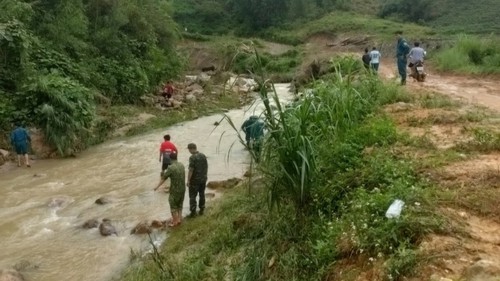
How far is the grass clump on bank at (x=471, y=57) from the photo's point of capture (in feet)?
65.2

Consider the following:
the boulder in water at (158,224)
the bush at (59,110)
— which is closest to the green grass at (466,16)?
the bush at (59,110)

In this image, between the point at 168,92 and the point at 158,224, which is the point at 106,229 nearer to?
the point at 158,224

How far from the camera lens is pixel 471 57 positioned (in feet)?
71.3

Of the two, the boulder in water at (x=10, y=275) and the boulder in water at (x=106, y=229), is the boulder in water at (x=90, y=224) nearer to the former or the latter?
the boulder in water at (x=106, y=229)

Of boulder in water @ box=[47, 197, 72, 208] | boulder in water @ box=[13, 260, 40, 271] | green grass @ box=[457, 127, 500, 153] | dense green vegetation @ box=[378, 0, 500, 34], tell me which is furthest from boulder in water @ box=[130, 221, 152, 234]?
dense green vegetation @ box=[378, 0, 500, 34]

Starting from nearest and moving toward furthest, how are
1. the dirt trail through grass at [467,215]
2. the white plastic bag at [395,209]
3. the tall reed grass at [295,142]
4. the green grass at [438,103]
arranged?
1. the dirt trail through grass at [467,215]
2. the white plastic bag at [395,209]
3. the tall reed grass at [295,142]
4. the green grass at [438,103]

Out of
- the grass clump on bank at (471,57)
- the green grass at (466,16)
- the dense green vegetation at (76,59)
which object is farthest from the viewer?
the green grass at (466,16)

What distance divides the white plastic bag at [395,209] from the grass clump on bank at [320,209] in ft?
0.22

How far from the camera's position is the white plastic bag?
5.32 metres

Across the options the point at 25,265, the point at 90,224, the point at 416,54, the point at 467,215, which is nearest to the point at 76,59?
the point at 90,224

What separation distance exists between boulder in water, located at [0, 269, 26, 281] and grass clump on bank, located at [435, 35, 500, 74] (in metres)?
16.8

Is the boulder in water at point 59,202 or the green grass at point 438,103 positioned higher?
the green grass at point 438,103

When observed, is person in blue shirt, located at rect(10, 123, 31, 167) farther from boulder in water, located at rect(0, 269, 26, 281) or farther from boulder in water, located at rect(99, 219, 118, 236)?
boulder in water, located at rect(0, 269, 26, 281)

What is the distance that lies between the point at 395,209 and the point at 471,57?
726 inches
